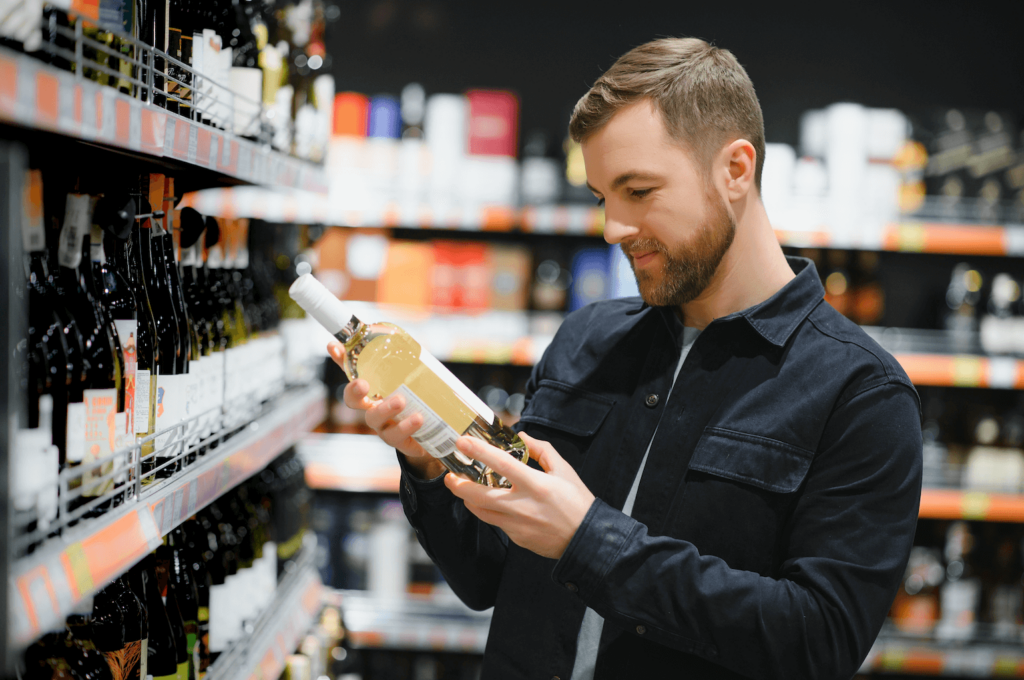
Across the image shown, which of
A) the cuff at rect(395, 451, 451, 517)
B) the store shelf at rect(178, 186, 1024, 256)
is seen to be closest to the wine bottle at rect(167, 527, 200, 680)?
the cuff at rect(395, 451, 451, 517)

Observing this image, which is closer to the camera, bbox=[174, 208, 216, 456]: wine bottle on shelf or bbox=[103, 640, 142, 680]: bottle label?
bbox=[103, 640, 142, 680]: bottle label

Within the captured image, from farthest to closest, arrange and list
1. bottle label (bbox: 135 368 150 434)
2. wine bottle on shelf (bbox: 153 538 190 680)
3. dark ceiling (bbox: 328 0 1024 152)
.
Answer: dark ceiling (bbox: 328 0 1024 152), wine bottle on shelf (bbox: 153 538 190 680), bottle label (bbox: 135 368 150 434)

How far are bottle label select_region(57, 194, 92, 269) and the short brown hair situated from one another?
686mm

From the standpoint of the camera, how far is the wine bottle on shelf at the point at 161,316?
1.16 meters

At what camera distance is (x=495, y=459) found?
0.95m

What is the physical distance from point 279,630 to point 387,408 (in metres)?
0.96

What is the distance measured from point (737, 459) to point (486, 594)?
522mm

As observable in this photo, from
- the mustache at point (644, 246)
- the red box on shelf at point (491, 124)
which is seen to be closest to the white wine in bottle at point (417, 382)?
the mustache at point (644, 246)

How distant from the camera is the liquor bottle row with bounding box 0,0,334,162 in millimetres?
858

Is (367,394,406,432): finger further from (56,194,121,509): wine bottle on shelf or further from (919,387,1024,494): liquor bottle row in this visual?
(919,387,1024,494): liquor bottle row

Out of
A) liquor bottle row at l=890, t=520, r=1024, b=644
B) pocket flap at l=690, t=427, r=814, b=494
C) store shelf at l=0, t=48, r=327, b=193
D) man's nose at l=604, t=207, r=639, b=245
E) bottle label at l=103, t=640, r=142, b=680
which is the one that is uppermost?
store shelf at l=0, t=48, r=327, b=193

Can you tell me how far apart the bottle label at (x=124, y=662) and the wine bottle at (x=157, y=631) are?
0.51ft

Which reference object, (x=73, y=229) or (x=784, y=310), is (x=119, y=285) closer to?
(x=73, y=229)

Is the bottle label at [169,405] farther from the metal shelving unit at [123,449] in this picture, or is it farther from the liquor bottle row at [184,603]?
the liquor bottle row at [184,603]
